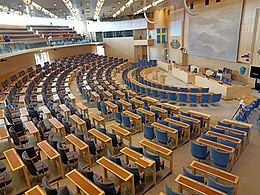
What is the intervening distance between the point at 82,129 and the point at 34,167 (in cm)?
303

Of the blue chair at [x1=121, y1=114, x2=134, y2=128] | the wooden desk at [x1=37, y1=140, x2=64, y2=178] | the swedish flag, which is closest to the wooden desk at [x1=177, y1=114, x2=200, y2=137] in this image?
the blue chair at [x1=121, y1=114, x2=134, y2=128]

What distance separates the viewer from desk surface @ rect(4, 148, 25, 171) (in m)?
5.22

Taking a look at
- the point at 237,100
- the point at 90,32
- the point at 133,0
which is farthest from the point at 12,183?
the point at 90,32

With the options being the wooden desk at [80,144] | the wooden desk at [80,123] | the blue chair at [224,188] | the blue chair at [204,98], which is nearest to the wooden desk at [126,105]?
the wooden desk at [80,123]

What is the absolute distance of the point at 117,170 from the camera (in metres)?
5.14

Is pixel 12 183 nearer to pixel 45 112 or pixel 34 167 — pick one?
pixel 34 167

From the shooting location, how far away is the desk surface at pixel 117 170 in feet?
16.0

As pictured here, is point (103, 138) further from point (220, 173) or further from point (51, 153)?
point (220, 173)

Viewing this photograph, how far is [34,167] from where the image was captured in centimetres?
542

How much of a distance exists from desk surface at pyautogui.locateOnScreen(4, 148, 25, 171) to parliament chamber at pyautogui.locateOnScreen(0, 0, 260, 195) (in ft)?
0.11

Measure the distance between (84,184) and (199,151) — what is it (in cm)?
Result: 350

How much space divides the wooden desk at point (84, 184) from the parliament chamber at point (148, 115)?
25 millimetres

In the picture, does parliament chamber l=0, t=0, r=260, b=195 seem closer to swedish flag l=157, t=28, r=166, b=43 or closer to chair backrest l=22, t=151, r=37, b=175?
chair backrest l=22, t=151, r=37, b=175

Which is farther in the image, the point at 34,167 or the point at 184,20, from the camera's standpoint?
the point at 184,20
